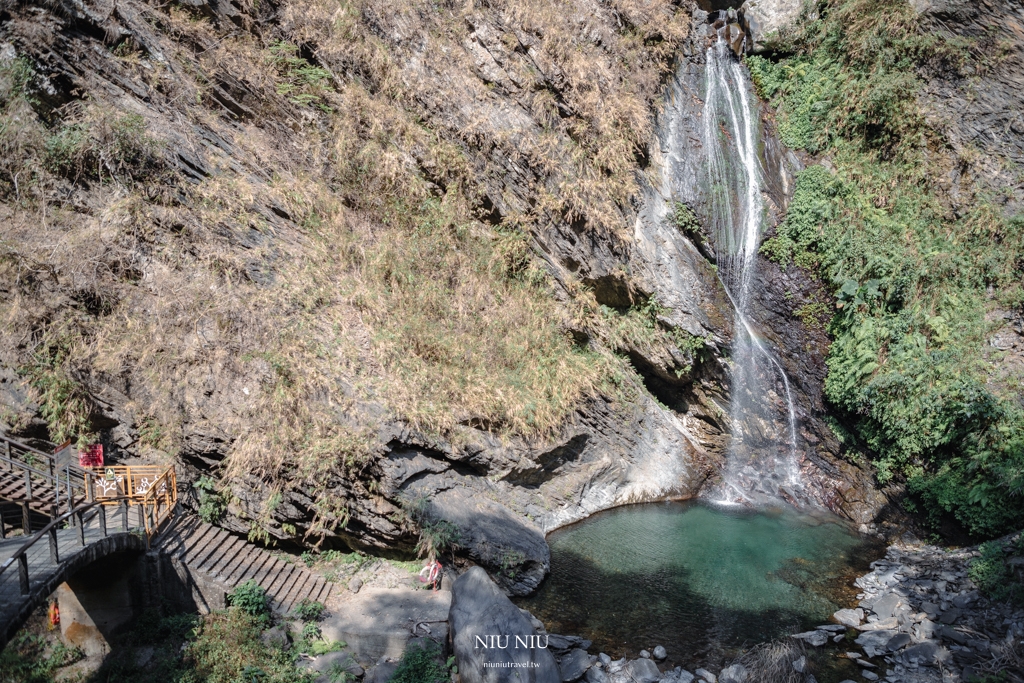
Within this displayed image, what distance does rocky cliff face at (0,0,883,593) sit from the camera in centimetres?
998

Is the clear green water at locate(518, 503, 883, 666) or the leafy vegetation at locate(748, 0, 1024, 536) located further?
the leafy vegetation at locate(748, 0, 1024, 536)

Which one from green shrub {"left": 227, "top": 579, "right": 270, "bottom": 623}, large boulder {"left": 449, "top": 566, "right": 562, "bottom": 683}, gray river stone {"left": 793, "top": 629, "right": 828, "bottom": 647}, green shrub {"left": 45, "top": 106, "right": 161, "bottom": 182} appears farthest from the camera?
green shrub {"left": 45, "top": 106, "right": 161, "bottom": 182}

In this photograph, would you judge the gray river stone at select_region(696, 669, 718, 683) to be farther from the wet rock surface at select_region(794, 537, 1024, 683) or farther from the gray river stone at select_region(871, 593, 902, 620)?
the gray river stone at select_region(871, 593, 902, 620)

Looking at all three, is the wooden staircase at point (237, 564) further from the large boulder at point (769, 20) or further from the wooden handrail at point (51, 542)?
the large boulder at point (769, 20)

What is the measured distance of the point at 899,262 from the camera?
44.9 feet

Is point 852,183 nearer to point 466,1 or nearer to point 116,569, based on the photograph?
Answer: point 466,1

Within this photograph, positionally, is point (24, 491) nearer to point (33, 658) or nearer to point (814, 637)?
point (33, 658)

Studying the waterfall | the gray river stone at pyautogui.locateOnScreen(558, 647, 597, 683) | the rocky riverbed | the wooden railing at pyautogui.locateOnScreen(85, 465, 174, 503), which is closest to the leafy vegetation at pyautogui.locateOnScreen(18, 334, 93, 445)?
the wooden railing at pyautogui.locateOnScreen(85, 465, 174, 503)

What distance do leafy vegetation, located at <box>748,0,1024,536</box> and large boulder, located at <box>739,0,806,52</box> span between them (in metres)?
0.79

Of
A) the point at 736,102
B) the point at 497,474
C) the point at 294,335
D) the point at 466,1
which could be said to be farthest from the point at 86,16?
the point at 736,102


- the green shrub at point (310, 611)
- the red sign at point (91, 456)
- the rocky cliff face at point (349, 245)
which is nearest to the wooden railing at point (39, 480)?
the red sign at point (91, 456)

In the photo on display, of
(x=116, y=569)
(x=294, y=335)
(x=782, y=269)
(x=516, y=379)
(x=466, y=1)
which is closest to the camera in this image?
(x=116, y=569)

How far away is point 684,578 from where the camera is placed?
11.1 meters

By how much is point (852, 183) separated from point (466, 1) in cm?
1199
